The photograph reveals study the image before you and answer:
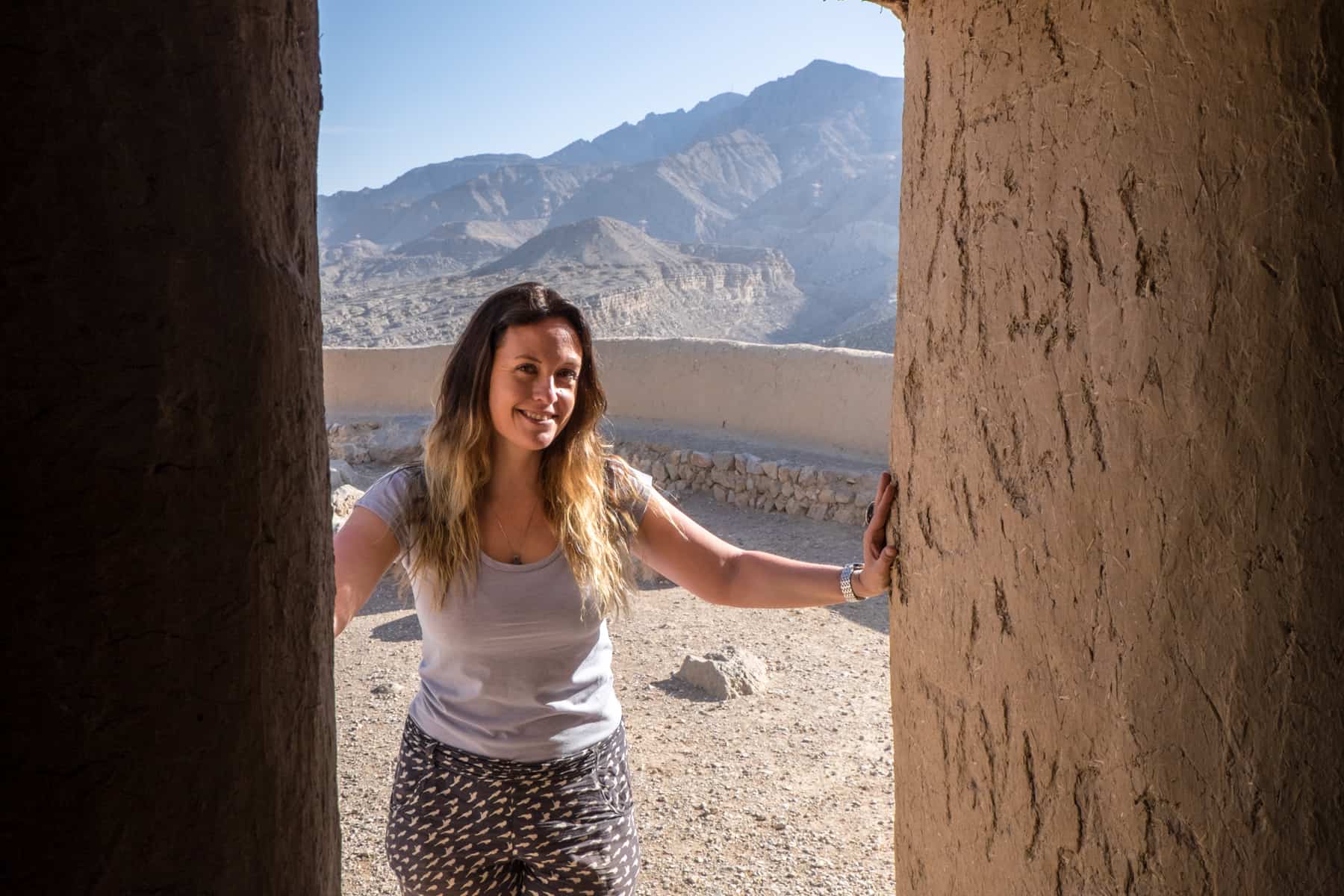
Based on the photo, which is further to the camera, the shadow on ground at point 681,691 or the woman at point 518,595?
the shadow on ground at point 681,691

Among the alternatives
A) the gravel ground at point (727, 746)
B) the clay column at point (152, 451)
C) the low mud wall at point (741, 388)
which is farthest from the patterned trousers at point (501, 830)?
the low mud wall at point (741, 388)

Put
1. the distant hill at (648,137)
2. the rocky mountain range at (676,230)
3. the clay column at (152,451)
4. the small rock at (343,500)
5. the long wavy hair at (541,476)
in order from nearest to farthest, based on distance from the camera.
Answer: the clay column at (152,451)
the long wavy hair at (541,476)
the small rock at (343,500)
the rocky mountain range at (676,230)
the distant hill at (648,137)

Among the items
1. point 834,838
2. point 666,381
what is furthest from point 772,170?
point 834,838

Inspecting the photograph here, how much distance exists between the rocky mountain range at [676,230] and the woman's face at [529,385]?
19.2 metres

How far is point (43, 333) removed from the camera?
2.31 feet

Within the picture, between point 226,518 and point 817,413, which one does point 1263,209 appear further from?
point 817,413

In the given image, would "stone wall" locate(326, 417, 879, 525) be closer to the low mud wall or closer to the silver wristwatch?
the low mud wall

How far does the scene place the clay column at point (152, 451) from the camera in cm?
70

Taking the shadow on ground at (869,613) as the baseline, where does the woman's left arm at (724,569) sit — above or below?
above

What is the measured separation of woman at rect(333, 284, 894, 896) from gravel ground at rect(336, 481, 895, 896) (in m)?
2.07

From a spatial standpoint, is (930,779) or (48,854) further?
(930,779)

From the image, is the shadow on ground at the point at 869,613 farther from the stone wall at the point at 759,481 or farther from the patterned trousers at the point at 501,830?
the patterned trousers at the point at 501,830

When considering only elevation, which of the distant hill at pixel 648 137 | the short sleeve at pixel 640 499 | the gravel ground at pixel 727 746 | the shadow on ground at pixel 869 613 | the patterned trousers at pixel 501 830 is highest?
the distant hill at pixel 648 137

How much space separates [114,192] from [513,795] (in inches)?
58.6
